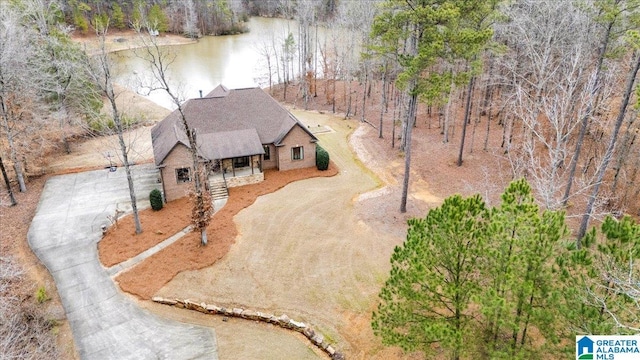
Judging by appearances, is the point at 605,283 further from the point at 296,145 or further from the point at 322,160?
the point at 296,145

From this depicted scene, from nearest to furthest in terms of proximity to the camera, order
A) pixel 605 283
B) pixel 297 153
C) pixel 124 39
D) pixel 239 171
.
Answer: pixel 605 283 → pixel 239 171 → pixel 297 153 → pixel 124 39

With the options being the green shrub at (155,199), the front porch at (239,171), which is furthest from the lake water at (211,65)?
the green shrub at (155,199)


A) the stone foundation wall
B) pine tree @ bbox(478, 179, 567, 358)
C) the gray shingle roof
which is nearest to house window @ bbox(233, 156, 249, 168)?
the gray shingle roof

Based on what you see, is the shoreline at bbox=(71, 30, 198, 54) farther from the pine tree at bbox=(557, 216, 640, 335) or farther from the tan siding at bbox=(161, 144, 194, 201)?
the pine tree at bbox=(557, 216, 640, 335)

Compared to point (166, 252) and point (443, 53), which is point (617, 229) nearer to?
→ point (443, 53)

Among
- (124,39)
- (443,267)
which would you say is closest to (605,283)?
(443,267)

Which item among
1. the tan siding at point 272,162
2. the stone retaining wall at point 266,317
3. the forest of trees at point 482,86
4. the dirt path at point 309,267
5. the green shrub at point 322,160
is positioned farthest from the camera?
the tan siding at point 272,162

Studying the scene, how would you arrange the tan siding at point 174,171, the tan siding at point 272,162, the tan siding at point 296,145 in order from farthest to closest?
the tan siding at point 272,162
the tan siding at point 296,145
the tan siding at point 174,171

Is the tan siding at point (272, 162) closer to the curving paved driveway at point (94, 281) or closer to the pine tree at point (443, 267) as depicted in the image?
the curving paved driveway at point (94, 281)
